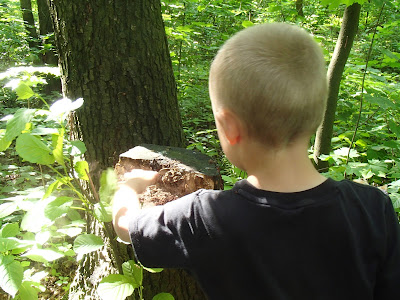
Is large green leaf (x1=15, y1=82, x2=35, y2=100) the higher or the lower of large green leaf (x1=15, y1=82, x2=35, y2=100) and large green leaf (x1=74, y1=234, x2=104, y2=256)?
the higher

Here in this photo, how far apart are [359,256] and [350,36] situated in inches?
107

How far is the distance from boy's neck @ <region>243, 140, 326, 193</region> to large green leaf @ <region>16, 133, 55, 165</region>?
831 millimetres

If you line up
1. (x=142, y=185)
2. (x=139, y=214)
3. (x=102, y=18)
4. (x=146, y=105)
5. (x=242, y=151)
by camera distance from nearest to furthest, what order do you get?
(x=242, y=151) < (x=139, y=214) < (x=142, y=185) < (x=102, y=18) < (x=146, y=105)

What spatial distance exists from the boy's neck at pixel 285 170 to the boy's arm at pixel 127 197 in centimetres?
56

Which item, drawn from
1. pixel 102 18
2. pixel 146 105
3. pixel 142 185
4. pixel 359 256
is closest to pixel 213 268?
pixel 359 256

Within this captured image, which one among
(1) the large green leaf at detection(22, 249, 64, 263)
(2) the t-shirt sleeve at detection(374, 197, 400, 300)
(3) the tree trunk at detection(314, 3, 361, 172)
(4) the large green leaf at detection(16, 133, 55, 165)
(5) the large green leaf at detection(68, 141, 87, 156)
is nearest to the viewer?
(2) the t-shirt sleeve at detection(374, 197, 400, 300)

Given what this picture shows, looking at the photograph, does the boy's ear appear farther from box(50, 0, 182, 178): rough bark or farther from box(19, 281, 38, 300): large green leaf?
box(19, 281, 38, 300): large green leaf

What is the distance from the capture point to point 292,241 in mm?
943

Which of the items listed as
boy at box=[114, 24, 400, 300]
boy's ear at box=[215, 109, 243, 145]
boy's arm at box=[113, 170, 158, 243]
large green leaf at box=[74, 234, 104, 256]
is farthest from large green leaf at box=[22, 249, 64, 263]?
boy's ear at box=[215, 109, 243, 145]

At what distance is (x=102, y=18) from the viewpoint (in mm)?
1794

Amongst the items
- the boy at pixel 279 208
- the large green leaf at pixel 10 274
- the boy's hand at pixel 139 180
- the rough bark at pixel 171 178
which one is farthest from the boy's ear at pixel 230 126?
the large green leaf at pixel 10 274

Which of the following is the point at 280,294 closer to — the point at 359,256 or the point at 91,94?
the point at 359,256

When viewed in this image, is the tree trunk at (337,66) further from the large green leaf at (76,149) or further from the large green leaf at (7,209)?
the large green leaf at (7,209)

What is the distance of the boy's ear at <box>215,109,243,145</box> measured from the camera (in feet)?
3.15
